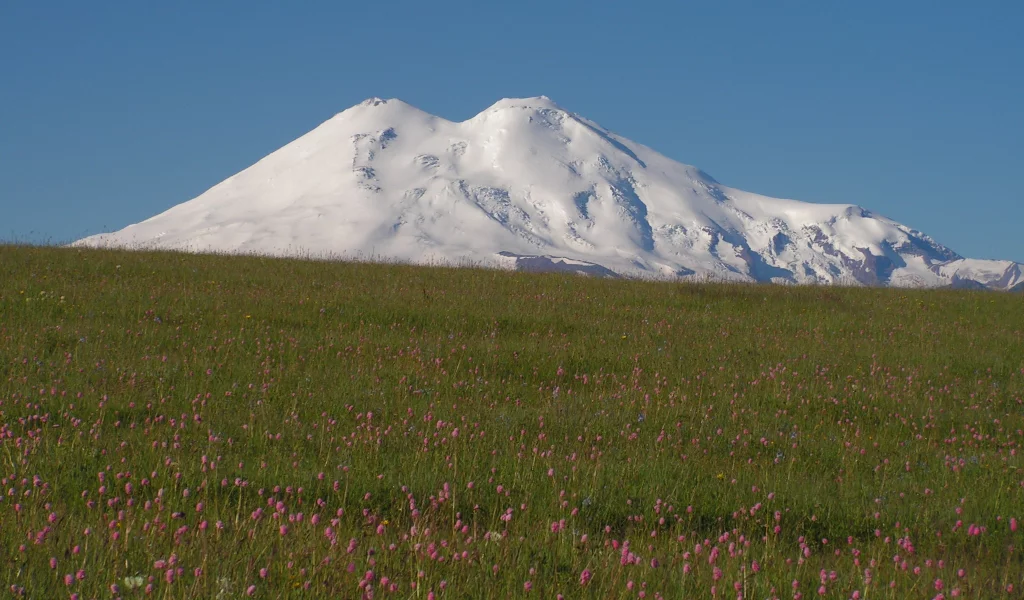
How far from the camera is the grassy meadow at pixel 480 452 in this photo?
15.9 ft

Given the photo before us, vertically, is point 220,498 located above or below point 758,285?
below

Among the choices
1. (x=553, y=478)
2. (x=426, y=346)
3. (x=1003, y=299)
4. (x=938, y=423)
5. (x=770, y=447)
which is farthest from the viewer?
(x=1003, y=299)

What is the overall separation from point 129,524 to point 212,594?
1.05m

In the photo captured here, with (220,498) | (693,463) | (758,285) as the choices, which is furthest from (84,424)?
(758,285)

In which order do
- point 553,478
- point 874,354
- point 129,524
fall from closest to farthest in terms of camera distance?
point 129,524, point 553,478, point 874,354

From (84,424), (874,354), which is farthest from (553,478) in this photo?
(874,354)

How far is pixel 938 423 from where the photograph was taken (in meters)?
10.8

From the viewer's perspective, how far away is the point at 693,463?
7.95 meters

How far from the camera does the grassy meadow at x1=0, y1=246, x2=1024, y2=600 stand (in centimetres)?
486

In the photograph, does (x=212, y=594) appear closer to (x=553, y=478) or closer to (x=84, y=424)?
(x=553, y=478)

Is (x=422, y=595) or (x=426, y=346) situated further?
(x=426, y=346)

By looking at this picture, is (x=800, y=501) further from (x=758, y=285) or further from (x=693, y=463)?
(x=758, y=285)

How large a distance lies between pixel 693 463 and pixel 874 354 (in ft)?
27.5

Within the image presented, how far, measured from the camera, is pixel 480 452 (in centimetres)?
788
